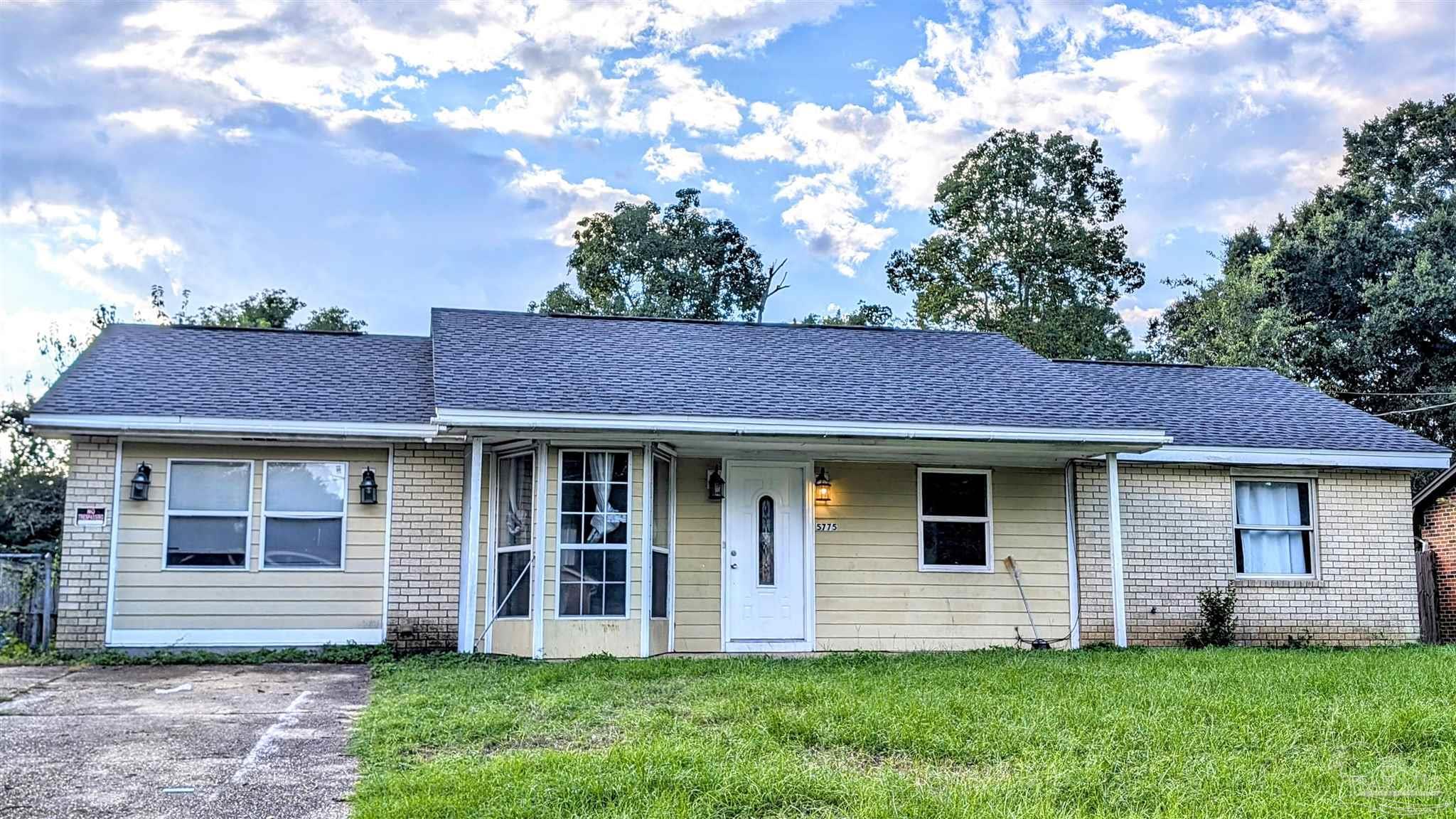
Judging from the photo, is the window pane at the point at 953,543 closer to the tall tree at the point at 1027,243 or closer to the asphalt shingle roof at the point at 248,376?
the asphalt shingle roof at the point at 248,376

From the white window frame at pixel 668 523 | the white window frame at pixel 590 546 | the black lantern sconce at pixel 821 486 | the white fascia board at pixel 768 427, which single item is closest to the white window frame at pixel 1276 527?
the white fascia board at pixel 768 427

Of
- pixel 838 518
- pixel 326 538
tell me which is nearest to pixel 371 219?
pixel 326 538

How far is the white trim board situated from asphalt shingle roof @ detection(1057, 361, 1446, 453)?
25.7 ft

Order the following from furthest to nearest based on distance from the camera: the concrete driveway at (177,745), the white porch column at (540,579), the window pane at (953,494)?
the window pane at (953,494), the white porch column at (540,579), the concrete driveway at (177,745)

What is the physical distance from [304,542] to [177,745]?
5.15 m

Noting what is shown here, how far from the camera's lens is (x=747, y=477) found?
11508 mm

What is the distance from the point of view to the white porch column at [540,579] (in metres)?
10.1

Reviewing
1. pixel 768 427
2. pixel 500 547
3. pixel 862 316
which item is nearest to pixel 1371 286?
pixel 862 316

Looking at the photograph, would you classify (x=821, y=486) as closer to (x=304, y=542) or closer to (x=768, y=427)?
(x=768, y=427)

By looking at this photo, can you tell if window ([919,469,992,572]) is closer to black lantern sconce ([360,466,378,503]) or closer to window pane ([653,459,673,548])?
window pane ([653,459,673,548])

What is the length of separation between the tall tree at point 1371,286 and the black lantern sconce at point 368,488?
18978 millimetres

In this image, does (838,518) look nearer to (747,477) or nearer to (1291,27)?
(747,477)

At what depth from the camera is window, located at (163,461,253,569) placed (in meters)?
10.7

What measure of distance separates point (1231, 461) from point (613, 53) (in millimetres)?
10484
